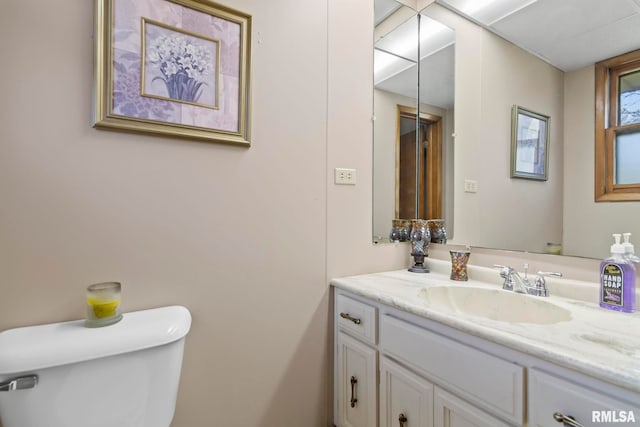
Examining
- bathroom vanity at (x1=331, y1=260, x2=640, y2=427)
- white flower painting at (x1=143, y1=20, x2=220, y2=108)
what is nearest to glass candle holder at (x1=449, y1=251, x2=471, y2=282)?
bathroom vanity at (x1=331, y1=260, x2=640, y2=427)

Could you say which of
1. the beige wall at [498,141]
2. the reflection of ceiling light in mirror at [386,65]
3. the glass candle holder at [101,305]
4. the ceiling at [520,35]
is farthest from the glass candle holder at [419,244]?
the glass candle holder at [101,305]

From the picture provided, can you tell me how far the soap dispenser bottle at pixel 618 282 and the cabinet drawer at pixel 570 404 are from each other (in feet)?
1.70

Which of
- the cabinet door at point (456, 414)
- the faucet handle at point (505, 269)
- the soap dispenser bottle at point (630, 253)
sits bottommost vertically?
the cabinet door at point (456, 414)

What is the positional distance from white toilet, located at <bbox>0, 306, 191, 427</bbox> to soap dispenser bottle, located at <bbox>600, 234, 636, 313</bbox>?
55.0 inches

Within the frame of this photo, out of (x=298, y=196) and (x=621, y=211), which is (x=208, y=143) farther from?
(x=621, y=211)

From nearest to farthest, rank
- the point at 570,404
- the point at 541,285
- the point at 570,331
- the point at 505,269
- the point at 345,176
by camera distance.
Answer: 1. the point at 570,404
2. the point at 570,331
3. the point at 541,285
4. the point at 505,269
5. the point at 345,176

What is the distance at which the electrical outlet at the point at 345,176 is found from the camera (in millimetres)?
1518

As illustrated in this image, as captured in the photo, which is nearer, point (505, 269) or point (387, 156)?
point (505, 269)

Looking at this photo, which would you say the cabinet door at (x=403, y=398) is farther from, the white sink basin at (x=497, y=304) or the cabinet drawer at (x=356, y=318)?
the white sink basin at (x=497, y=304)

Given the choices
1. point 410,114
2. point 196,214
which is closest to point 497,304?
point 410,114

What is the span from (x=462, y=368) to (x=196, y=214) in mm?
1050

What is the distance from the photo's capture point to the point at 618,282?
977 mm

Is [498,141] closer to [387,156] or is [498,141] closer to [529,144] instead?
[529,144]

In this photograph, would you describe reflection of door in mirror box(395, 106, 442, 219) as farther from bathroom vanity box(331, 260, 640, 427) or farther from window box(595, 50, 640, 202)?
window box(595, 50, 640, 202)
